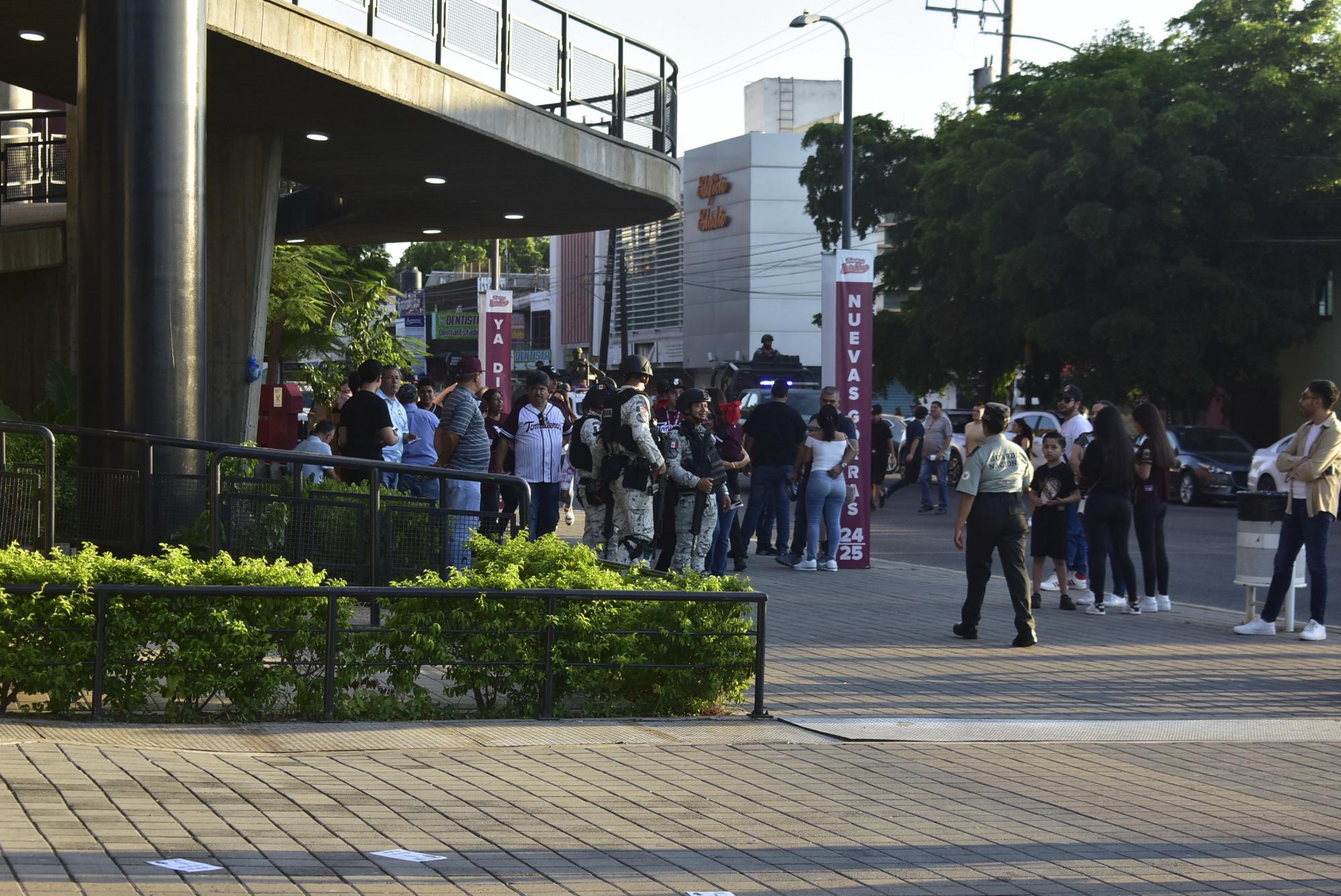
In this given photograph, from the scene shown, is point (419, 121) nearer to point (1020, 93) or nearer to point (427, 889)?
point (427, 889)

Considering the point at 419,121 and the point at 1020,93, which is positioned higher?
the point at 1020,93

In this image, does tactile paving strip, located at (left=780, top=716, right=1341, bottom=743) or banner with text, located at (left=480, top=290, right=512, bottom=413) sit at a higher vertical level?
banner with text, located at (left=480, top=290, right=512, bottom=413)

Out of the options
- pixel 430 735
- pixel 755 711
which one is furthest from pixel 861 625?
pixel 430 735

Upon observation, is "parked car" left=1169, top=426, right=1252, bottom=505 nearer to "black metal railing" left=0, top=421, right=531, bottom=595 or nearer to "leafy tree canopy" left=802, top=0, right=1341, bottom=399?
"leafy tree canopy" left=802, top=0, right=1341, bottom=399

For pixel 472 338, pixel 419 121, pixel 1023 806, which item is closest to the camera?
pixel 1023 806

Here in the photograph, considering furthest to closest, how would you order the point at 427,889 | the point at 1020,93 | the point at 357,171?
1. the point at 1020,93
2. the point at 357,171
3. the point at 427,889

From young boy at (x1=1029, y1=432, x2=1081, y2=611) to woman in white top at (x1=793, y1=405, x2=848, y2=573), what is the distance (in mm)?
2878

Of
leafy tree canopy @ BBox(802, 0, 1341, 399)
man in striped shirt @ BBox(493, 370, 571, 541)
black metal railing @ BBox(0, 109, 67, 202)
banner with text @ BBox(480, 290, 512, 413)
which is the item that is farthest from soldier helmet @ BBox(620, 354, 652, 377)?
leafy tree canopy @ BBox(802, 0, 1341, 399)

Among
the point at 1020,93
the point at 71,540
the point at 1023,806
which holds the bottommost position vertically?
the point at 1023,806

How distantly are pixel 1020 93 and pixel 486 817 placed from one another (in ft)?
123

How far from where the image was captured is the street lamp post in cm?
2761

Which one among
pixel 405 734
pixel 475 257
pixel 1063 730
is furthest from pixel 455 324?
pixel 405 734

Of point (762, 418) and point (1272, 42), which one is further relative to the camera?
point (1272, 42)

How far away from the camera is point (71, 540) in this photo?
436 inches
